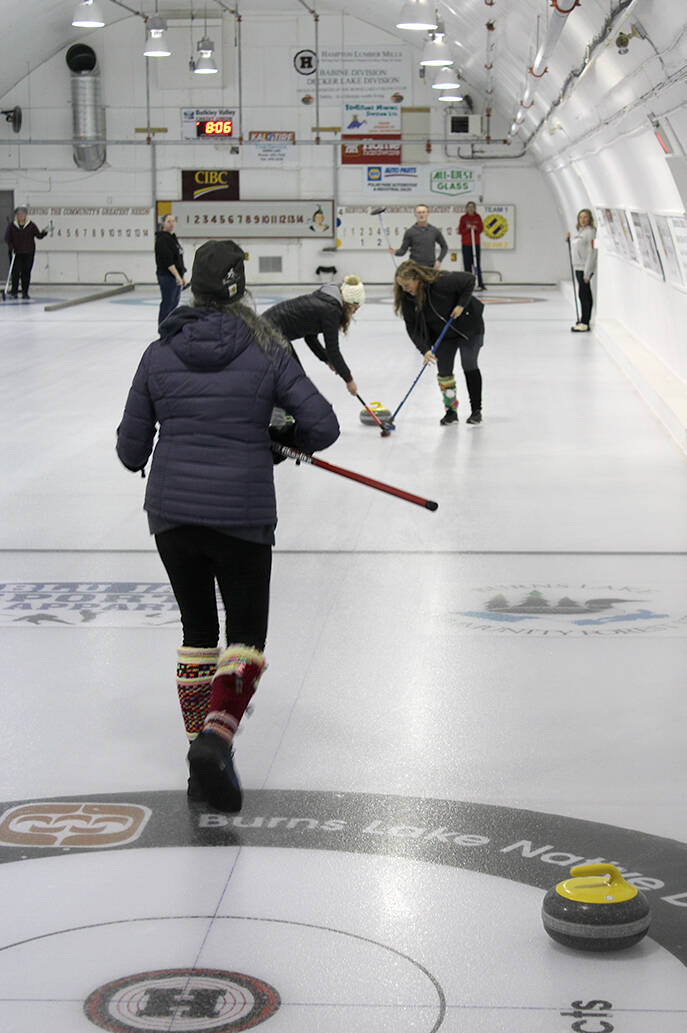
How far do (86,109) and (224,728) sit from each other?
2615 cm

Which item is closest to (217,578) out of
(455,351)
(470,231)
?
(455,351)

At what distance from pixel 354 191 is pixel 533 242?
3703 mm

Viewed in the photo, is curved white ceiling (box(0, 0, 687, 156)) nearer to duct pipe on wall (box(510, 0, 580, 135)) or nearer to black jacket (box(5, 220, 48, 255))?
duct pipe on wall (box(510, 0, 580, 135))

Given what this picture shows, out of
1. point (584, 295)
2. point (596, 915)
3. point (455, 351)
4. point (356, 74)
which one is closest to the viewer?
point (596, 915)

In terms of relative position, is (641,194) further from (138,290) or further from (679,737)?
(138,290)

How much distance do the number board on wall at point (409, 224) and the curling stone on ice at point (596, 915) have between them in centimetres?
2556

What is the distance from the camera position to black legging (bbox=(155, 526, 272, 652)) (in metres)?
3.64

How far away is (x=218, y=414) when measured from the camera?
Result: 3.60 metres

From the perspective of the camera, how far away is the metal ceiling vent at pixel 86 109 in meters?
27.5

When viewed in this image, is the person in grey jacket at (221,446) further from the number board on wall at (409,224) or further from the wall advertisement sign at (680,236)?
the number board on wall at (409,224)

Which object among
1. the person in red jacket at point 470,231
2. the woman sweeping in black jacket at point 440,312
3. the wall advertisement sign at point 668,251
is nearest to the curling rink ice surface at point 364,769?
the woman sweeping in black jacket at point 440,312

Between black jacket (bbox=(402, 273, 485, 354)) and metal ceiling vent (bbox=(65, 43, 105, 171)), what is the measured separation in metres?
19.5

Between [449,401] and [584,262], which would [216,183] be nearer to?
[584,262]

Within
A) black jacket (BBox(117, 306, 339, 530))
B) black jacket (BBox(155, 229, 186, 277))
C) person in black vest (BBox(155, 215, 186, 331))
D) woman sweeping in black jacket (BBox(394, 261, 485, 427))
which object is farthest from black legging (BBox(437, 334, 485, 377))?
black jacket (BBox(155, 229, 186, 277))
